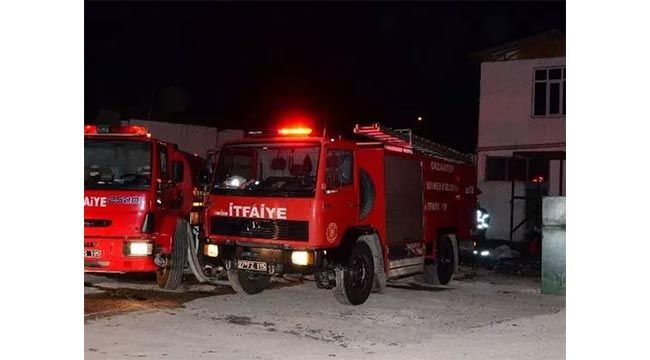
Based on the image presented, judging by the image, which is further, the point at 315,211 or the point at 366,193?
the point at 366,193

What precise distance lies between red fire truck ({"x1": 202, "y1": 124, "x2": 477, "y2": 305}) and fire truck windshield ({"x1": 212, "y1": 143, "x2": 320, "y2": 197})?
0.04 feet

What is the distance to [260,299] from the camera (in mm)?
10664

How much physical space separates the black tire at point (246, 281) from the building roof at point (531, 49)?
47.5ft

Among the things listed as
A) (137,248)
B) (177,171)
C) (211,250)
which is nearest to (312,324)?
(211,250)

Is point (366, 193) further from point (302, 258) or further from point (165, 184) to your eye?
point (165, 184)

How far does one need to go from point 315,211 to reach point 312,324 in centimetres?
146

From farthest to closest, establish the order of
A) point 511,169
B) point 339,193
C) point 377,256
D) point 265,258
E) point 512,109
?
point 511,169, point 512,109, point 377,256, point 339,193, point 265,258

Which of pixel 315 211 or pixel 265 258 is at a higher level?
pixel 315 211

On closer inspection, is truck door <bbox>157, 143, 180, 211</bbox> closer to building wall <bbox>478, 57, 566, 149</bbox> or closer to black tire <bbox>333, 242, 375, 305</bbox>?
black tire <bbox>333, 242, 375, 305</bbox>

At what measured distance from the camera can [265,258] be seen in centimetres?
979

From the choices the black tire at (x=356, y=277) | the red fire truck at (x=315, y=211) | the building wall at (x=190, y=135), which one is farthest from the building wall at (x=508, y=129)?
the black tire at (x=356, y=277)

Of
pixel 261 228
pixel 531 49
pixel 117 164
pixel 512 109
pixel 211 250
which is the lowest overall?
pixel 211 250

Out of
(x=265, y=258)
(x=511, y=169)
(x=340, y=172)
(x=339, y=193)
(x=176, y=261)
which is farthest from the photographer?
(x=511, y=169)
